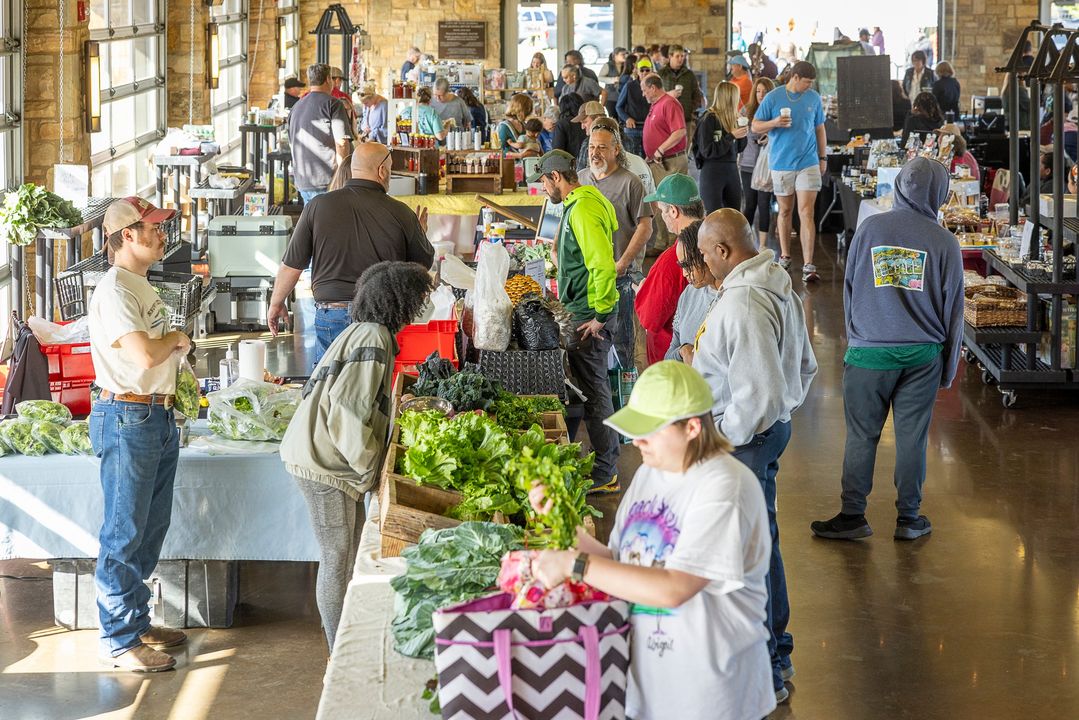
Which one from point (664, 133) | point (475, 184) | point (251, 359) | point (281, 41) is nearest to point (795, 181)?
point (664, 133)

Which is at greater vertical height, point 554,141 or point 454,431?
point 554,141

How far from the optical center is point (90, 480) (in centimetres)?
485

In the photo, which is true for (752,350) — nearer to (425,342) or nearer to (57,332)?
(425,342)

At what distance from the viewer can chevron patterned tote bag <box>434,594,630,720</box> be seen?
2520 mm

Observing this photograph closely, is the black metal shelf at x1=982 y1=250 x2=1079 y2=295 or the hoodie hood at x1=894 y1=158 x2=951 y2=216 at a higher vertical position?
the hoodie hood at x1=894 y1=158 x2=951 y2=216

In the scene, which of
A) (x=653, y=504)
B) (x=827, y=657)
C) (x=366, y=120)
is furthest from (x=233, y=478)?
(x=366, y=120)

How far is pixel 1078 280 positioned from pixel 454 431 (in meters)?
4.98

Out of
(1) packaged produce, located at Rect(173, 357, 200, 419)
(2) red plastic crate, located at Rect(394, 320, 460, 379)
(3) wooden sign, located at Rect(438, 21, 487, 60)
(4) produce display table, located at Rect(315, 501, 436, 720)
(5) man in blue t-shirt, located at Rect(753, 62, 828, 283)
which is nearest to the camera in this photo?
(4) produce display table, located at Rect(315, 501, 436, 720)

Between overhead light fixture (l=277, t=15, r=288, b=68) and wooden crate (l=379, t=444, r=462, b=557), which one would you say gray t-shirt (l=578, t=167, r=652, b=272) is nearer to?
wooden crate (l=379, t=444, r=462, b=557)

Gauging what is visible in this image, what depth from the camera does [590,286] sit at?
598cm

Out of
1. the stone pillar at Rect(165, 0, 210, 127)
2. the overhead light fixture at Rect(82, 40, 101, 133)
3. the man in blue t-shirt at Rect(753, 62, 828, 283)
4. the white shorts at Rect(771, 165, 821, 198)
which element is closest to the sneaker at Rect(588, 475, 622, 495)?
the overhead light fixture at Rect(82, 40, 101, 133)

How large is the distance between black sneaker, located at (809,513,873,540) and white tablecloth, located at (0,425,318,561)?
2.24 metres

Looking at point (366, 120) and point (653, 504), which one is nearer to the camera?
point (653, 504)

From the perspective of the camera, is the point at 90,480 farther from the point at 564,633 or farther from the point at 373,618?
the point at 564,633
